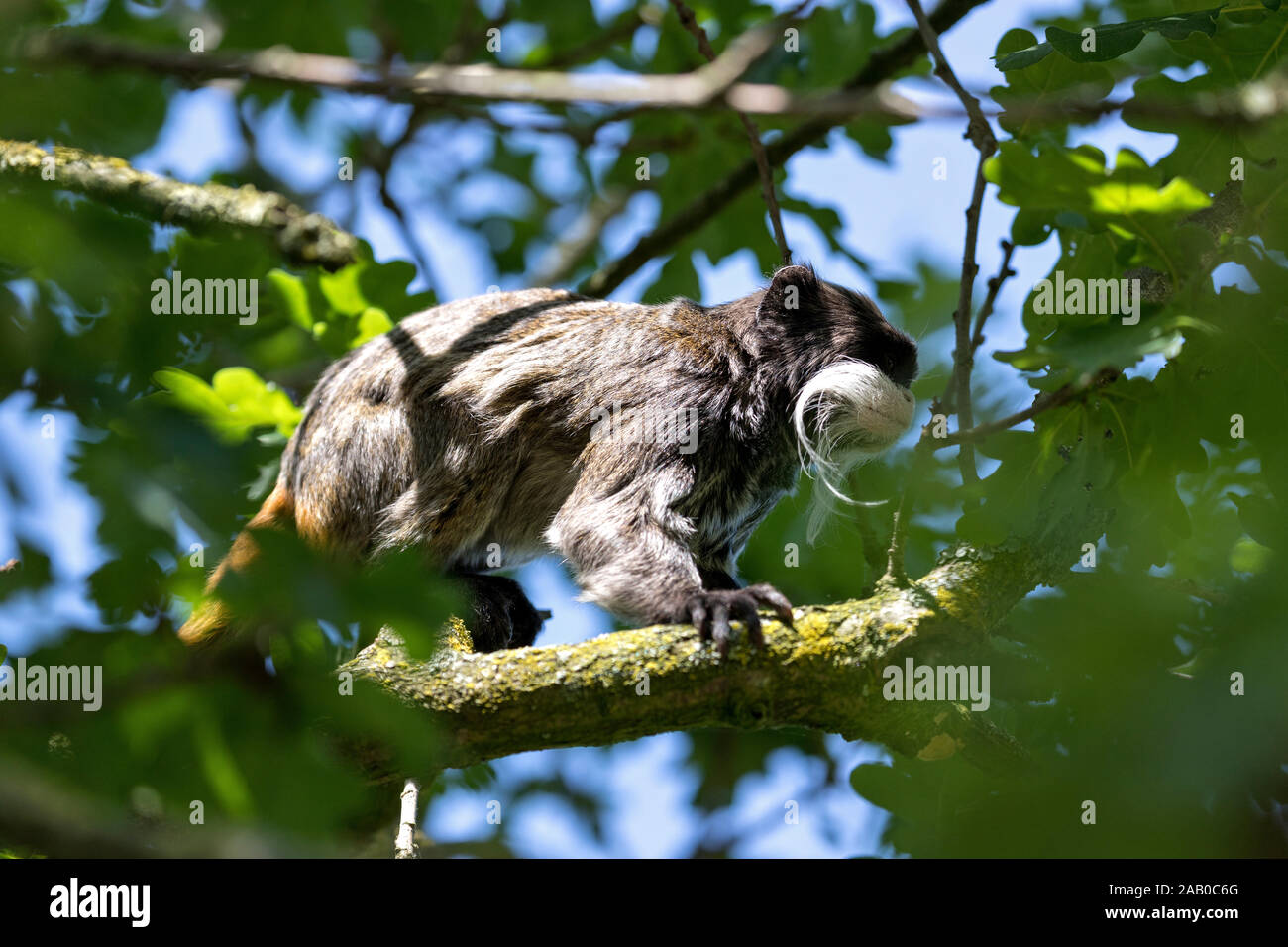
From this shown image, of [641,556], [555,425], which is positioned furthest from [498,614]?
[555,425]

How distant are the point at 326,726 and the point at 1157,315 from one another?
2303mm

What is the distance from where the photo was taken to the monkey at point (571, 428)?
499cm

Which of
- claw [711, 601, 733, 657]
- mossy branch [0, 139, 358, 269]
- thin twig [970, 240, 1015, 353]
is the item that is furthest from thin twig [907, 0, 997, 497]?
mossy branch [0, 139, 358, 269]

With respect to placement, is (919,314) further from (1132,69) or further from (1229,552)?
(1229,552)

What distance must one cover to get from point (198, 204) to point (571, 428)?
2.53 metres

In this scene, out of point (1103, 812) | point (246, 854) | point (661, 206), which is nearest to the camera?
point (1103, 812)

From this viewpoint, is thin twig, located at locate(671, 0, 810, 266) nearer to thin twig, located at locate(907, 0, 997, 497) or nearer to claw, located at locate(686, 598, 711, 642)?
thin twig, located at locate(907, 0, 997, 497)

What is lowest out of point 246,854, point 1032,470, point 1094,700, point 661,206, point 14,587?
point 246,854

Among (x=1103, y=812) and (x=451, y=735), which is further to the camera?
(x=451, y=735)

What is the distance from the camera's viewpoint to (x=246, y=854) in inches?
66.2

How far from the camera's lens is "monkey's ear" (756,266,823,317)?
5.38 meters

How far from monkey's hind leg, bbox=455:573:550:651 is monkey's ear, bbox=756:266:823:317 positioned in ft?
5.77

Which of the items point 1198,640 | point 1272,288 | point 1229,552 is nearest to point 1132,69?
point 1272,288

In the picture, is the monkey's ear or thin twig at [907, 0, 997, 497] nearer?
thin twig at [907, 0, 997, 497]
